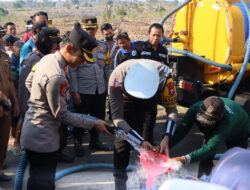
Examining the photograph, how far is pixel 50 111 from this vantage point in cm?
257

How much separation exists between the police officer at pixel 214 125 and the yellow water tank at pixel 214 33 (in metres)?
1.80

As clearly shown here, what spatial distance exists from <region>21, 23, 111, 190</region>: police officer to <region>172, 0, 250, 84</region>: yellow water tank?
308cm

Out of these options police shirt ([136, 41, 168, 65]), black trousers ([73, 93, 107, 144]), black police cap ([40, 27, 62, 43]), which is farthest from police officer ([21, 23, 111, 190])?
police shirt ([136, 41, 168, 65])

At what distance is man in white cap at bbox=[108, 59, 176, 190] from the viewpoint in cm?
258

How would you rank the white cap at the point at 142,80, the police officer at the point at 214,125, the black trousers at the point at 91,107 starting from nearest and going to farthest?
the white cap at the point at 142,80, the police officer at the point at 214,125, the black trousers at the point at 91,107

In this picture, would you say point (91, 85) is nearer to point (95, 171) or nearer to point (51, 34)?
point (51, 34)

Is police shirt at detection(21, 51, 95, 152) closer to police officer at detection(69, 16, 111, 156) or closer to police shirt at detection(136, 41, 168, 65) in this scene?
police officer at detection(69, 16, 111, 156)

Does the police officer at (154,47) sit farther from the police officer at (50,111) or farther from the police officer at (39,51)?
the police officer at (50,111)

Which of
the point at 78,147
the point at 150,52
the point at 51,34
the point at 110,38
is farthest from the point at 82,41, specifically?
the point at 110,38

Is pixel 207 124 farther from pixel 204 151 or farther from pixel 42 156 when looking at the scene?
pixel 42 156

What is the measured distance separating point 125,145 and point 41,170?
0.90m

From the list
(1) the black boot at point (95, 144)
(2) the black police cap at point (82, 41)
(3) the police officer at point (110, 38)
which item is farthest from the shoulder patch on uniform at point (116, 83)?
(3) the police officer at point (110, 38)

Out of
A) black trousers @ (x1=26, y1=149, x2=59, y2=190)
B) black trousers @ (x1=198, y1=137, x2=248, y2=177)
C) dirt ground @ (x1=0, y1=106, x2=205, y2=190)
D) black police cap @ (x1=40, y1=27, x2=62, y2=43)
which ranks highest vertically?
black police cap @ (x1=40, y1=27, x2=62, y2=43)

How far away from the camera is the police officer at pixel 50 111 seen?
244cm
